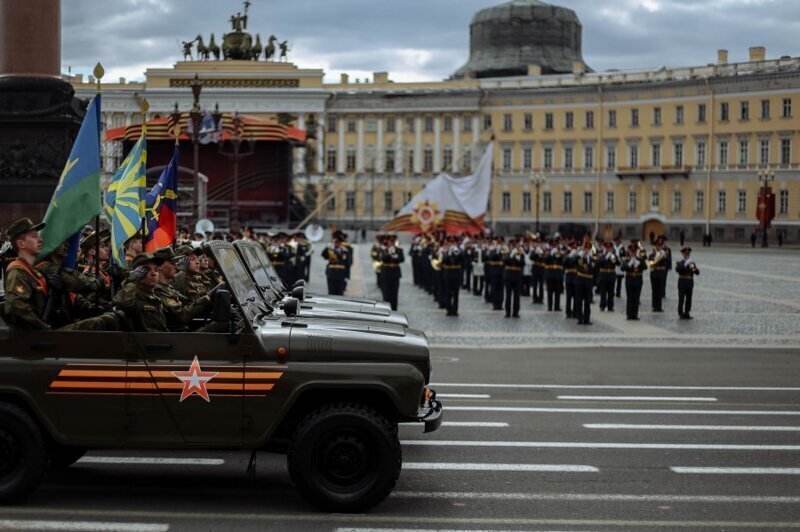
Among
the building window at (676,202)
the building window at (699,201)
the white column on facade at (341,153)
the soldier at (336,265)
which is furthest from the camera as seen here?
the white column on facade at (341,153)

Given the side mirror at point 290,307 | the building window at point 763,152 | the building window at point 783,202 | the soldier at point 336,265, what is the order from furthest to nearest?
the building window at point 763,152
the building window at point 783,202
the soldier at point 336,265
the side mirror at point 290,307

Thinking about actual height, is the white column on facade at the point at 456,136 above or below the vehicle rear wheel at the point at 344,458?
above

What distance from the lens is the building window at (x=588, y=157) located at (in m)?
104

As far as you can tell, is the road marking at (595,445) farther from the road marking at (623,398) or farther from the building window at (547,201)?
the building window at (547,201)

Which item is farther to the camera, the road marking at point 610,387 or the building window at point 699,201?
the building window at point 699,201

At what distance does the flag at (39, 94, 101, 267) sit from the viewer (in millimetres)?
9376

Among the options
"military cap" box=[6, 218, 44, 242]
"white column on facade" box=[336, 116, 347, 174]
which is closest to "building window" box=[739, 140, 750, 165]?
"white column on facade" box=[336, 116, 347, 174]

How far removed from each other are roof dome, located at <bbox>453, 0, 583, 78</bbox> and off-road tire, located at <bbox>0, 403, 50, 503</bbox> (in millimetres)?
110459

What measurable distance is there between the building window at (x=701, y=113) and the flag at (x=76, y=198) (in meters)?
89.9

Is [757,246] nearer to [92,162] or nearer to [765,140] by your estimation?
[765,140]

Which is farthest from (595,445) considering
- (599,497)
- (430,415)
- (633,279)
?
(633,279)

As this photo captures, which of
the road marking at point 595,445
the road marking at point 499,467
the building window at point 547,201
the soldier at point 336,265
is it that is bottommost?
the road marking at point 595,445

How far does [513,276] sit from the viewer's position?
28.0m

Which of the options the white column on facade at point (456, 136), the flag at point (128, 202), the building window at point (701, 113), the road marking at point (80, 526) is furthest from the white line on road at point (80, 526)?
the white column on facade at point (456, 136)
